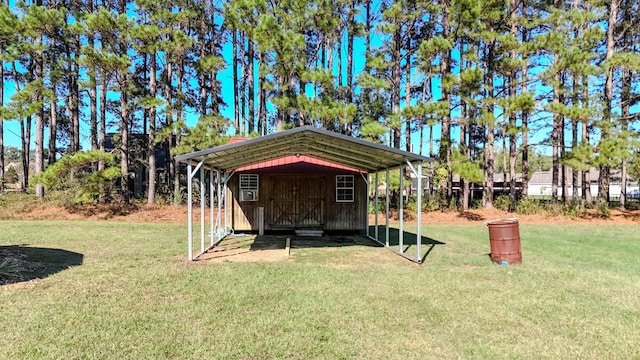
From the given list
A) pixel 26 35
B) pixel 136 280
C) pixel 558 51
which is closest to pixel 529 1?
pixel 558 51

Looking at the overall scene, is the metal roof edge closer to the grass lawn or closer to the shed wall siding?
the grass lawn

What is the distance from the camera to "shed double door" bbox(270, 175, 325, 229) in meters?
12.9

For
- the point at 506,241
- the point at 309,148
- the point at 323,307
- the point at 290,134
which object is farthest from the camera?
the point at 309,148

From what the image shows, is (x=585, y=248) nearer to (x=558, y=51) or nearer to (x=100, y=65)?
(x=558, y=51)

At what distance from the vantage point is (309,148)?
9.84 metres

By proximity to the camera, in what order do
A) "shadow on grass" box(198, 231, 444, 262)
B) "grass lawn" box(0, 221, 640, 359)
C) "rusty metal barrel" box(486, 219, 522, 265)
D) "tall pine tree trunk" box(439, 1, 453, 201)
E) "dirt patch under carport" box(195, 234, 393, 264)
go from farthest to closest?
"tall pine tree trunk" box(439, 1, 453, 201), "shadow on grass" box(198, 231, 444, 262), "dirt patch under carport" box(195, 234, 393, 264), "rusty metal barrel" box(486, 219, 522, 265), "grass lawn" box(0, 221, 640, 359)

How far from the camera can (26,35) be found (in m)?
15.1

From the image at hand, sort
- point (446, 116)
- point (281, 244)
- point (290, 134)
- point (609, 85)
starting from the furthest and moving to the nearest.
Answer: point (609, 85) < point (446, 116) < point (281, 244) < point (290, 134)

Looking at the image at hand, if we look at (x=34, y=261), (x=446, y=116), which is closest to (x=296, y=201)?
(x=34, y=261)

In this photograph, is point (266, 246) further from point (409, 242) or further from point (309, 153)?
point (409, 242)

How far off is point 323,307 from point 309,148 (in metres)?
5.42

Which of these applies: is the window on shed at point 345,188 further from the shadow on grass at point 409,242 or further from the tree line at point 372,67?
the tree line at point 372,67

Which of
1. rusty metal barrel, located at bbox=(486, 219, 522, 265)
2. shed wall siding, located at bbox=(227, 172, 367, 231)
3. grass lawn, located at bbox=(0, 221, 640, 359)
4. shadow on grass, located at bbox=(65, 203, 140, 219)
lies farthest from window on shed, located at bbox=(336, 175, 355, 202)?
shadow on grass, located at bbox=(65, 203, 140, 219)

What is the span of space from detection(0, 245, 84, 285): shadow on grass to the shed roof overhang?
9.56 feet
